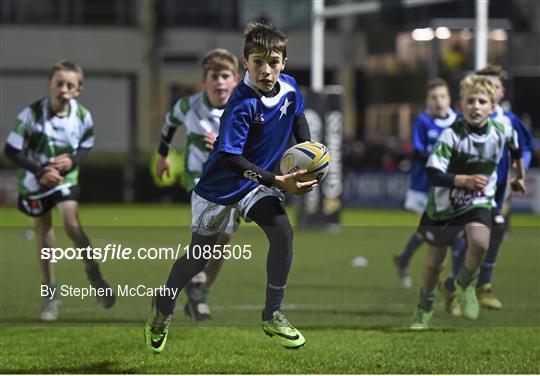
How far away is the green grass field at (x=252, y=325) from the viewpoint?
7363 millimetres

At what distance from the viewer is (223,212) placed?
671 centimetres

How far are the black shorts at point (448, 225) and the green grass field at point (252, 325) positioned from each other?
53 centimetres

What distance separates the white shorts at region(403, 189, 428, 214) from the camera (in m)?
12.3

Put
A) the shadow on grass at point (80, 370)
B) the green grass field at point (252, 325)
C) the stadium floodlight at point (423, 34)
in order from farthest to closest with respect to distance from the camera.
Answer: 1. the stadium floodlight at point (423, 34)
2. the green grass field at point (252, 325)
3. the shadow on grass at point (80, 370)

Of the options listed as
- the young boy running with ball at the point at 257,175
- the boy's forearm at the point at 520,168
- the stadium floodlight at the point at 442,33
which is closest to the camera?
the young boy running with ball at the point at 257,175

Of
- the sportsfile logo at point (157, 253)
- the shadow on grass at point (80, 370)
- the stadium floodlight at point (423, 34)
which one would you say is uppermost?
the stadium floodlight at point (423, 34)

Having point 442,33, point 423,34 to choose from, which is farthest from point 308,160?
point 423,34

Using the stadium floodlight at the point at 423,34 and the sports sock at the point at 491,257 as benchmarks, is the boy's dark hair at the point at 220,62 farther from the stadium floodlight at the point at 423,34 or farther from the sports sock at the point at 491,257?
the stadium floodlight at the point at 423,34

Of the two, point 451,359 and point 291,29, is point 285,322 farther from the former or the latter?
point 291,29

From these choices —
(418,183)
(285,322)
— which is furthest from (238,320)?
(418,183)

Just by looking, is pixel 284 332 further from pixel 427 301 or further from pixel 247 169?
pixel 427 301

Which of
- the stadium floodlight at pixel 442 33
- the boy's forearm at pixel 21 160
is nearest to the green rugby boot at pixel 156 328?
the boy's forearm at pixel 21 160

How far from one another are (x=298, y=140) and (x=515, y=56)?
2608 cm

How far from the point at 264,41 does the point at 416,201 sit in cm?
630
